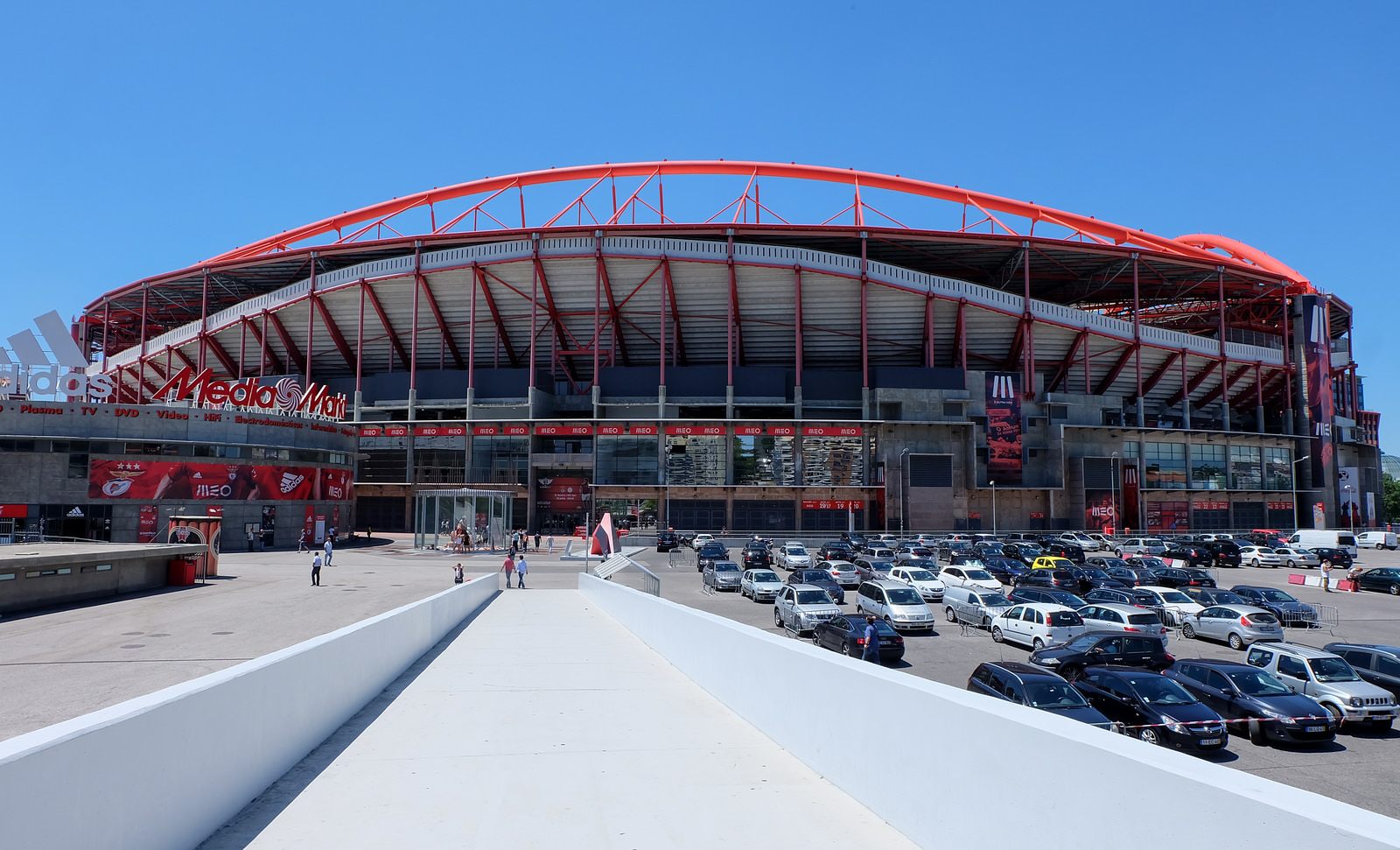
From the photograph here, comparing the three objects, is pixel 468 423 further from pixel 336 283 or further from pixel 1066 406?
pixel 1066 406

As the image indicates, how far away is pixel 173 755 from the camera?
18.8 feet

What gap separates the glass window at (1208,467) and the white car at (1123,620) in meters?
67.3

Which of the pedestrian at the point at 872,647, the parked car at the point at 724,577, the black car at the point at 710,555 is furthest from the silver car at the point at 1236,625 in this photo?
the black car at the point at 710,555

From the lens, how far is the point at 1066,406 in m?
78.6

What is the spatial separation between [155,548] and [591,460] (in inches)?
1740

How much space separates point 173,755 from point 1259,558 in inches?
2381

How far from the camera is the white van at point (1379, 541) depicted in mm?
63953

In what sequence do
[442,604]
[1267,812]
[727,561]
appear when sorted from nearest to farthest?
[1267,812] → [442,604] → [727,561]

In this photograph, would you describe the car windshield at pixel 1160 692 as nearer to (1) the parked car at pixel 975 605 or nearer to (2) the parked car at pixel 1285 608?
(1) the parked car at pixel 975 605

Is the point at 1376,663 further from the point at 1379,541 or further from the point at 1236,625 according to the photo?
the point at 1379,541

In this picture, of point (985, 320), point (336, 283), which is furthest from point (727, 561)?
point (336, 283)

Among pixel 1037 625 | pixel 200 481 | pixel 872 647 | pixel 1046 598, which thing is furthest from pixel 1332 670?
pixel 200 481

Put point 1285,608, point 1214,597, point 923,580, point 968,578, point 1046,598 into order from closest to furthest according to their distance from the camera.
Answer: point 1285,608, point 1046,598, point 1214,597, point 923,580, point 968,578

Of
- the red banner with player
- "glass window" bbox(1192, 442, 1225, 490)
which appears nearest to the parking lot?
the red banner with player
